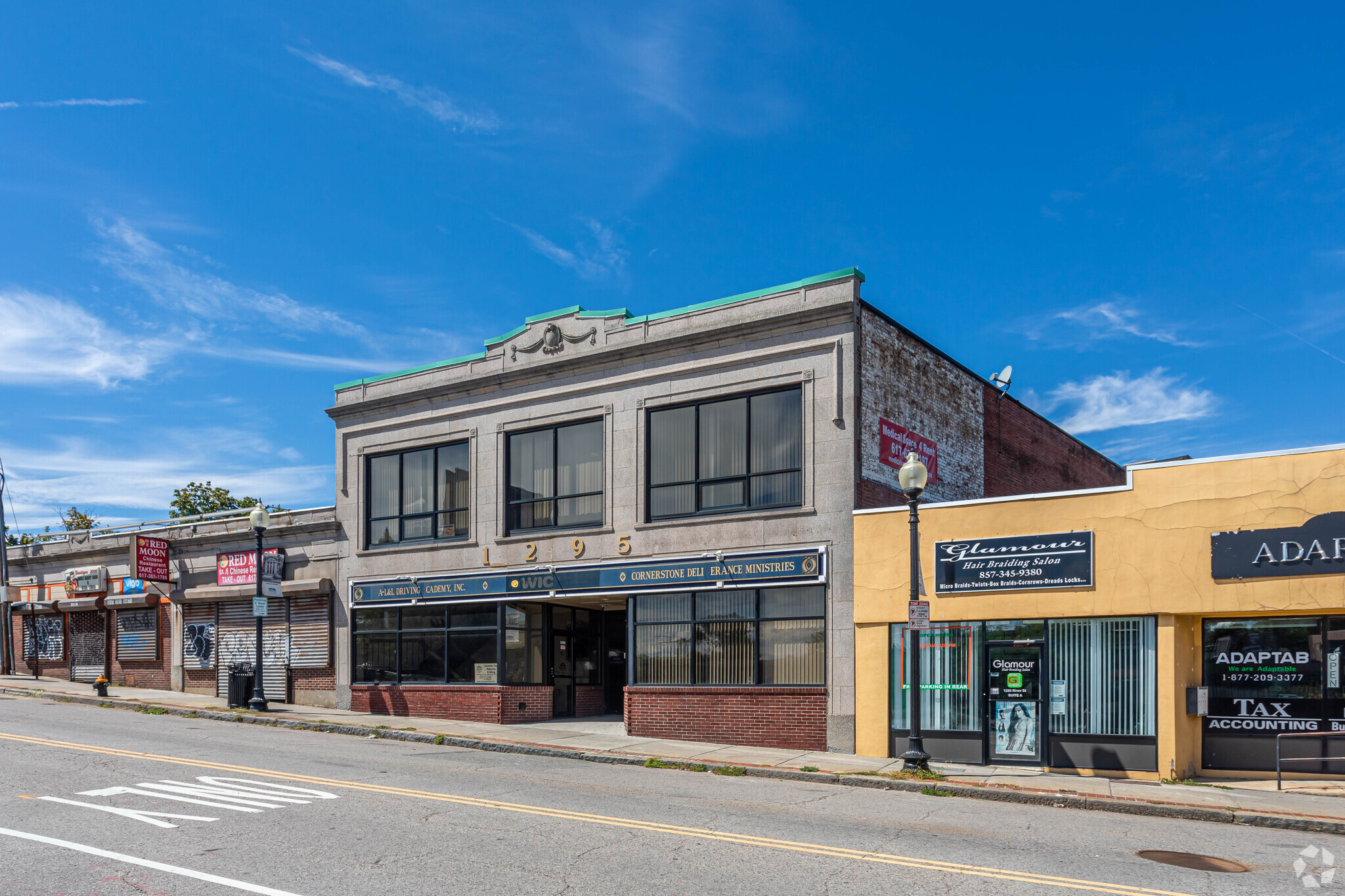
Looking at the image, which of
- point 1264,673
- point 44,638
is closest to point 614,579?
point 1264,673

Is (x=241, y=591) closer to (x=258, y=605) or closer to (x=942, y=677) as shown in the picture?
(x=258, y=605)

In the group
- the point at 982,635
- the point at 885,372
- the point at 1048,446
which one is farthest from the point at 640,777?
the point at 1048,446

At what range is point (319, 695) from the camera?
26125mm

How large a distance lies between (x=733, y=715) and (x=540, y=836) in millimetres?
9990

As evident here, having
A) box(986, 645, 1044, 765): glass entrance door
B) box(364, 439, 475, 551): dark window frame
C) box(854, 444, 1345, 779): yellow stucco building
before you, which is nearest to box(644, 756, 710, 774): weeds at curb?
box(854, 444, 1345, 779): yellow stucco building

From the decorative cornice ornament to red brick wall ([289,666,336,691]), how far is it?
31.2 ft

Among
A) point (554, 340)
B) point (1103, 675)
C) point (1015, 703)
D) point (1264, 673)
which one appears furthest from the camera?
point (554, 340)

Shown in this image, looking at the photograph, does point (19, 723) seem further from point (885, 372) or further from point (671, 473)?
point (885, 372)

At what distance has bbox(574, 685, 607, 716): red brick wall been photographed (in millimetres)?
24891

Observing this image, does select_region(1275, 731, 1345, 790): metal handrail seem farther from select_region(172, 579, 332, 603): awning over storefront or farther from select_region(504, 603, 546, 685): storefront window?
select_region(172, 579, 332, 603): awning over storefront

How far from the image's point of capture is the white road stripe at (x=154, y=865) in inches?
317

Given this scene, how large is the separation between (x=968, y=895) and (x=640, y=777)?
7.84 m

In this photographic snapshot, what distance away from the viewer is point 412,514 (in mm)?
25391

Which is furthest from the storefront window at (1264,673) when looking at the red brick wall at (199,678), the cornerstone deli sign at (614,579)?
the red brick wall at (199,678)
